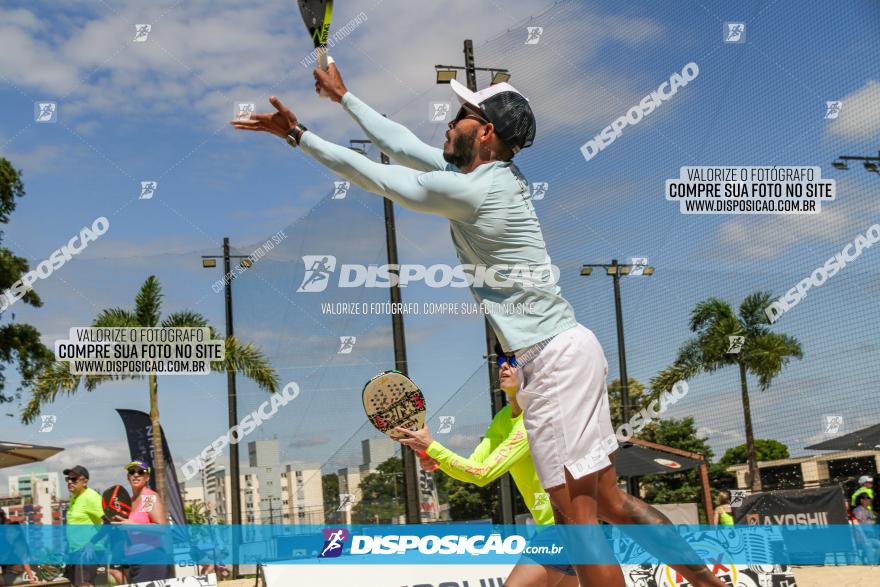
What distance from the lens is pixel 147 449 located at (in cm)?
1712

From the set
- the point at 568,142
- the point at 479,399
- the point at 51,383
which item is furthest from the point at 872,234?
the point at 51,383

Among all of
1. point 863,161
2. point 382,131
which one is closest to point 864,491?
point 863,161

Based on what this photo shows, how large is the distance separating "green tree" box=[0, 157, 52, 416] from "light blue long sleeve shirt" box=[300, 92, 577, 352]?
555 inches

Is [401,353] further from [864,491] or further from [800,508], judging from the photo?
[864,491]

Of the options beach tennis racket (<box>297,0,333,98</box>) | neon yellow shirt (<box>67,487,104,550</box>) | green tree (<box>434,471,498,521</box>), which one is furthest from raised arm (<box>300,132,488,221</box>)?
green tree (<box>434,471,498,521</box>)

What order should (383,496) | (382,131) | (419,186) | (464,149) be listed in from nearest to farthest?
(419,186), (464,149), (382,131), (383,496)

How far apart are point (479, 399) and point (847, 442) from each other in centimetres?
488

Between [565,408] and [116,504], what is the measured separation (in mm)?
7695

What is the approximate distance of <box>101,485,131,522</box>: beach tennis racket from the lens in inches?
368

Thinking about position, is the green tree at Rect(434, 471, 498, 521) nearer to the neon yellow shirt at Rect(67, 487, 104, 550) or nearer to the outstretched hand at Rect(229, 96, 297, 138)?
the neon yellow shirt at Rect(67, 487, 104, 550)

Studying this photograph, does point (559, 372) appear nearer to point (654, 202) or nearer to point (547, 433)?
point (547, 433)

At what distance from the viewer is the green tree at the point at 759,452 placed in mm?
12898

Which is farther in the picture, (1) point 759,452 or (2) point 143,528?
(1) point 759,452

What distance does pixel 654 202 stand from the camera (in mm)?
11594
